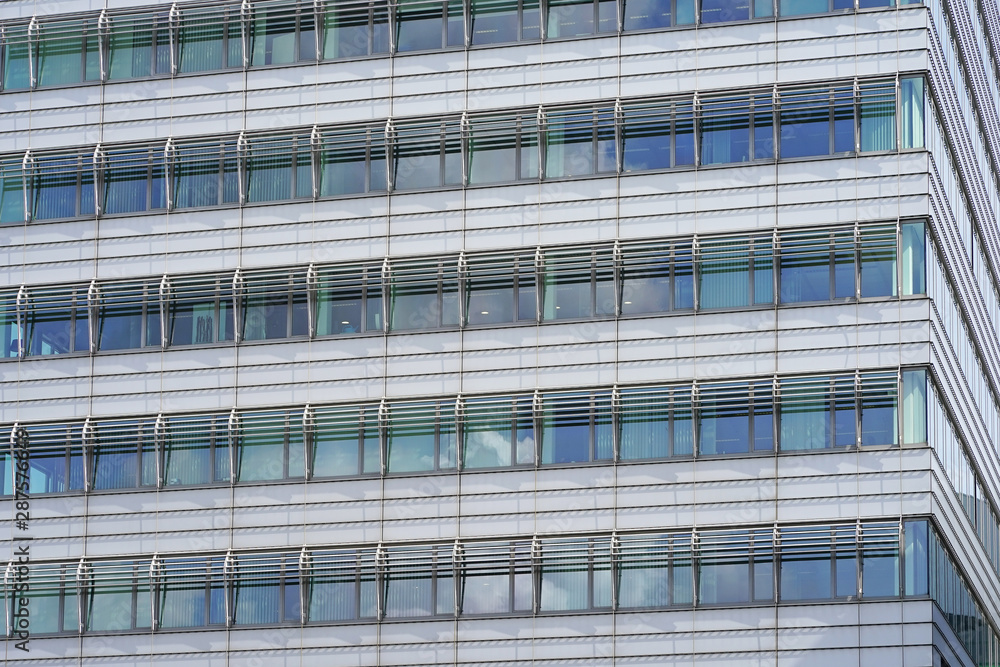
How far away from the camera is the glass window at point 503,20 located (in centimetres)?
5462

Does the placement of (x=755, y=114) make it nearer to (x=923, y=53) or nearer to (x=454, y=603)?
(x=923, y=53)

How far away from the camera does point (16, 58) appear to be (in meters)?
58.7

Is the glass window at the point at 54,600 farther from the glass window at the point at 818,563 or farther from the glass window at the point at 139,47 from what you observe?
the glass window at the point at 818,563

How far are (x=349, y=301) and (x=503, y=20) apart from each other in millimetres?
8543

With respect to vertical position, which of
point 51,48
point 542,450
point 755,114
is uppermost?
point 51,48

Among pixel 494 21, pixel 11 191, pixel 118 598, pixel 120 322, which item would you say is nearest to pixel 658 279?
pixel 494 21

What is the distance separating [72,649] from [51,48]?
17.0 meters

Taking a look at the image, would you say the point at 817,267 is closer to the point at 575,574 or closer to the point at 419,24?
the point at 575,574

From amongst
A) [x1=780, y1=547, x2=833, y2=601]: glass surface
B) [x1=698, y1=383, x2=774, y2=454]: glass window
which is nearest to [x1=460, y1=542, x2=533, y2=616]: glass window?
[x1=698, y1=383, x2=774, y2=454]: glass window

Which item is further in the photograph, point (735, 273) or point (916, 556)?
point (735, 273)

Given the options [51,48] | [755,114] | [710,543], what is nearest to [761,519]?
[710,543]

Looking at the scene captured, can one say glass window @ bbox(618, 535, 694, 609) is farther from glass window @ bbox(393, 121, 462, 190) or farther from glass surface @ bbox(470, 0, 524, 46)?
glass surface @ bbox(470, 0, 524, 46)

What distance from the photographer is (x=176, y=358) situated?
55062 mm

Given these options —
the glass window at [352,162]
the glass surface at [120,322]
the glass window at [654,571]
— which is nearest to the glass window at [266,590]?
the glass surface at [120,322]
